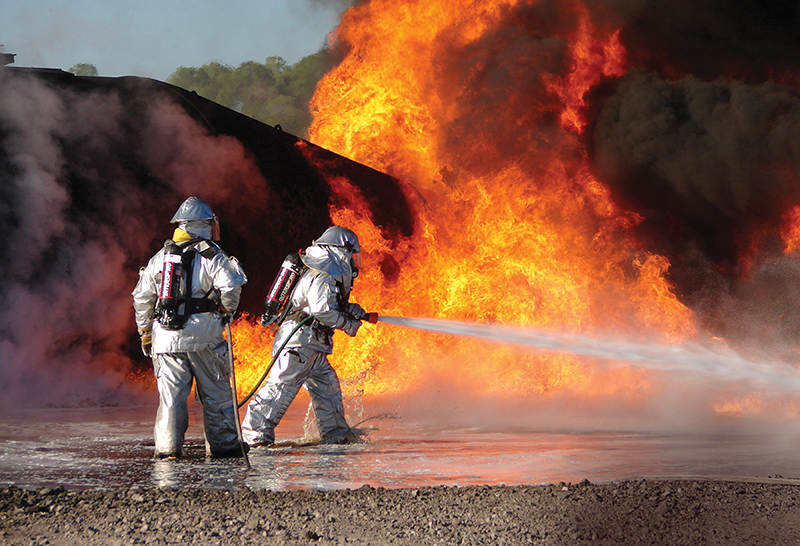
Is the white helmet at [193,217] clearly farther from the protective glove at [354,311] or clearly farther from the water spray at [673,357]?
the water spray at [673,357]

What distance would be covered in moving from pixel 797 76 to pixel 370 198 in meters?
9.97

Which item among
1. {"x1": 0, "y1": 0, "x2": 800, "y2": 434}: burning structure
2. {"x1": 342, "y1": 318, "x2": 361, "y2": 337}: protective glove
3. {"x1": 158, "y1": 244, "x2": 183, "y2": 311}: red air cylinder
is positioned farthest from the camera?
{"x1": 0, "y1": 0, "x2": 800, "y2": 434}: burning structure

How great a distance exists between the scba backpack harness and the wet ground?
109cm

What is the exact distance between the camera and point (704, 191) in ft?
49.1

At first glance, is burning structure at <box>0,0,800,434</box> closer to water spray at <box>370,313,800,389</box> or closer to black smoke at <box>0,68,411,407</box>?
black smoke at <box>0,68,411,407</box>

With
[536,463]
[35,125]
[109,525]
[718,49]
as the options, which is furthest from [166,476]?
[718,49]

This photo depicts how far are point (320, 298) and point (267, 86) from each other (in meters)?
39.8

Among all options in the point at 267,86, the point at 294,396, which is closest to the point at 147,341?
the point at 294,396

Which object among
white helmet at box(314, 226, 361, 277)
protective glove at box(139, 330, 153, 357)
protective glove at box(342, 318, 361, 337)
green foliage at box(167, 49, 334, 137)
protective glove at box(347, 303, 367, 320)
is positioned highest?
green foliage at box(167, 49, 334, 137)

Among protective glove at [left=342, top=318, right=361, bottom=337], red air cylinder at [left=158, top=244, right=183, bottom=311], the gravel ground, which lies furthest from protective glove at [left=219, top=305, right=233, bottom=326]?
the gravel ground

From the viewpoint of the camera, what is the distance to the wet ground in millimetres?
4859

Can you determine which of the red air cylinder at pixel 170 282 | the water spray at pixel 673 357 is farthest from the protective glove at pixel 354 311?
the water spray at pixel 673 357

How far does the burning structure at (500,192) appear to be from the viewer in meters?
10.0

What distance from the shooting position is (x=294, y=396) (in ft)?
22.8
